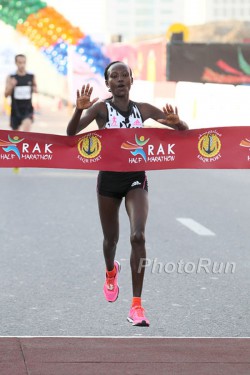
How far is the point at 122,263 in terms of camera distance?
1097 centimetres

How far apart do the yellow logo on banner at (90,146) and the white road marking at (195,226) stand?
555 centimetres

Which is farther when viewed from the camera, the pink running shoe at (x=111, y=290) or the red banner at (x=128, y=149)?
the pink running shoe at (x=111, y=290)

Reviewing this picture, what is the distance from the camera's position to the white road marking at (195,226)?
13.0 metres

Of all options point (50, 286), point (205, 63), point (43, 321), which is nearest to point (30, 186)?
point (50, 286)

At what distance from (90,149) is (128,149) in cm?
25

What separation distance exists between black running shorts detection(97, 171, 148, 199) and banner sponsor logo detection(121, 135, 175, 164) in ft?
0.36

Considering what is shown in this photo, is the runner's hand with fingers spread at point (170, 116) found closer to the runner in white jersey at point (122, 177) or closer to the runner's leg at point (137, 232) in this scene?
the runner in white jersey at point (122, 177)

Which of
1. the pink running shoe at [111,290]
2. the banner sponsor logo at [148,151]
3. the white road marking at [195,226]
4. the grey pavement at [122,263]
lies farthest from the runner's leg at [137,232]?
the white road marking at [195,226]

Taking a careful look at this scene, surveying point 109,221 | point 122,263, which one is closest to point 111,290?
point 109,221

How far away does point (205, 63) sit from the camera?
43.1m

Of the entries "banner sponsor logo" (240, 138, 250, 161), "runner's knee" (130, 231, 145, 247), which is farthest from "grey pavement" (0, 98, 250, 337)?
"banner sponsor logo" (240, 138, 250, 161)

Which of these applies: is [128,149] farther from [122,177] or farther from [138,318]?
[138,318]

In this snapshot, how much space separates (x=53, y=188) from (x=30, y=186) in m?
0.46

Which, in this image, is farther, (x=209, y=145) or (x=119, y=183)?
(x=209, y=145)
